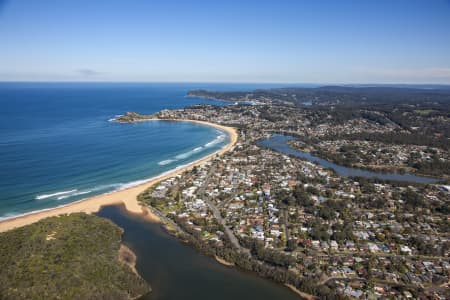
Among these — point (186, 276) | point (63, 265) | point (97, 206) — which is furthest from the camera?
point (97, 206)

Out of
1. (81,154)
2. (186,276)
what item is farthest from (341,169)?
(81,154)

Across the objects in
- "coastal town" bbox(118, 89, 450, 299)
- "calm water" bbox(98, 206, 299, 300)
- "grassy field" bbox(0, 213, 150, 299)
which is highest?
"grassy field" bbox(0, 213, 150, 299)

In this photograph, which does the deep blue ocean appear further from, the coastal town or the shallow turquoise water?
the coastal town

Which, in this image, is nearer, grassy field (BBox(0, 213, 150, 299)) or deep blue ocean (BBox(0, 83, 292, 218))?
grassy field (BBox(0, 213, 150, 299))

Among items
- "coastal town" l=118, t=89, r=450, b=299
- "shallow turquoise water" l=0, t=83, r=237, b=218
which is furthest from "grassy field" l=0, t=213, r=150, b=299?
"shallow turquoise water" l=0, t=83, r=237, b=218

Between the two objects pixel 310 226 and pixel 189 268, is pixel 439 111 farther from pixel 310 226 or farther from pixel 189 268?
pixel 189 268

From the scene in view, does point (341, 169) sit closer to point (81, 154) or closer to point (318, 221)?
point (318, 221)
